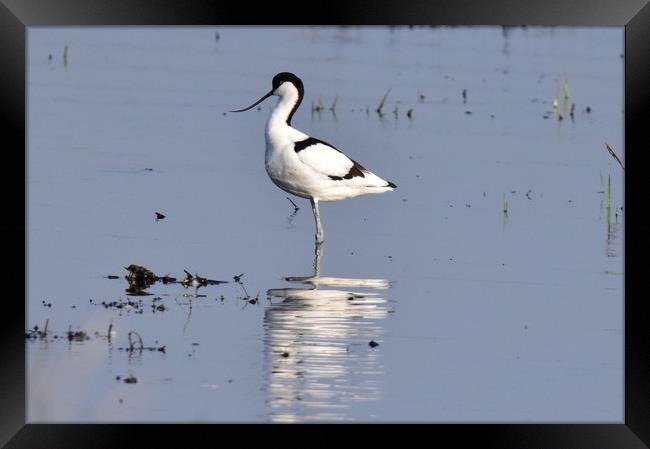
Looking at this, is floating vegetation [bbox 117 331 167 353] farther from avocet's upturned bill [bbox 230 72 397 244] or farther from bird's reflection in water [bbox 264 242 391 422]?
avocet's upturned bill [bbox 230 72 397 244]

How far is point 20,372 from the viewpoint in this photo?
25.4 ft

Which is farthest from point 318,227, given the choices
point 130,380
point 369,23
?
point 369,23

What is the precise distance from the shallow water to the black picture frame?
65 centimetres

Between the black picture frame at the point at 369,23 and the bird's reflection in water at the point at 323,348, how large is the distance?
128 centimetres

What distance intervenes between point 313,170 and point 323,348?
12.3 ft

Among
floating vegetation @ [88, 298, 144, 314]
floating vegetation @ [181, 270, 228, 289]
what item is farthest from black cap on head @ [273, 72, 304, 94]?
floating vegetation @ [88, 298, 144, 314]

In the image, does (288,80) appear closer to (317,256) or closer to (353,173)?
(353,173)

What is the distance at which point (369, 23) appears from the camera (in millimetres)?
7934

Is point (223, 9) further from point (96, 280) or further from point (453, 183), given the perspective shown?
point (453, 183)

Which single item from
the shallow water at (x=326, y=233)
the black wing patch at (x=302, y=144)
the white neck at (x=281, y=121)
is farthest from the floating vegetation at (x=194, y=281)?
the white neck at (x=281, y=121)

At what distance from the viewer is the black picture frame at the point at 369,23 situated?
7.62m

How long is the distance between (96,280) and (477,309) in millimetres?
2515

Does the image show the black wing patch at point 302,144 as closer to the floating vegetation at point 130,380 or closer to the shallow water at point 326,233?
the shallow water at point 326,233

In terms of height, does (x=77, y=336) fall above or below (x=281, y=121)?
below
